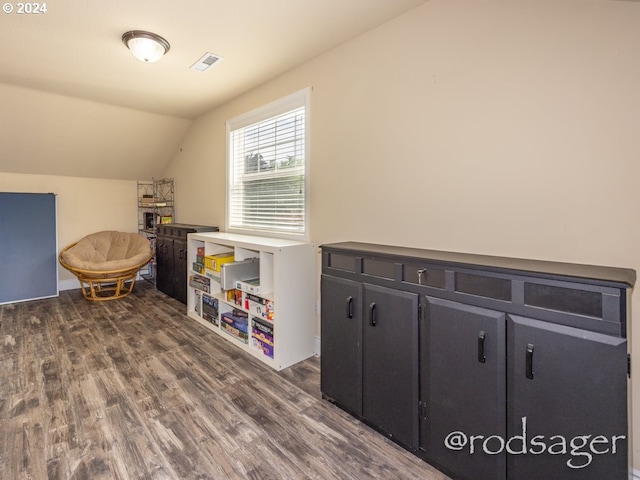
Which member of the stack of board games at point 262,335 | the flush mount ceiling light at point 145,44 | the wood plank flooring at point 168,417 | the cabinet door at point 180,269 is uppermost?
the flush mount ceiling light at point 145,44

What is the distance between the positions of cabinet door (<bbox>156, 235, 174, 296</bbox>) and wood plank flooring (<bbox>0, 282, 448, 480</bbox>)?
1397 mm

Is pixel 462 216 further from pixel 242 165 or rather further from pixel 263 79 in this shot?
pixel 242 165

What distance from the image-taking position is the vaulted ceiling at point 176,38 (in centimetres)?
202

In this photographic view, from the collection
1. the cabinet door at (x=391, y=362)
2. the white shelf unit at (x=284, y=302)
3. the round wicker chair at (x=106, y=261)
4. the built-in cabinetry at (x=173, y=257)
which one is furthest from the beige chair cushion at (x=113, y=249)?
the cabinet door at (x=391, y=362)

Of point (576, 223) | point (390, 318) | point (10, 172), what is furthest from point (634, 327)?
point (10, 172)

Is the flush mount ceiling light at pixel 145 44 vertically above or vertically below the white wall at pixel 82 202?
above

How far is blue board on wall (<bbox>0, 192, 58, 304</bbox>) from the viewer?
4184 mm

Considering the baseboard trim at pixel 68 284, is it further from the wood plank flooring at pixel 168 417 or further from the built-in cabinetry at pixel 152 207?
the wood plank flooring at pixel 168 417

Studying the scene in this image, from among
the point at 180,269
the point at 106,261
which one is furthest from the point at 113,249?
the point at 180,269

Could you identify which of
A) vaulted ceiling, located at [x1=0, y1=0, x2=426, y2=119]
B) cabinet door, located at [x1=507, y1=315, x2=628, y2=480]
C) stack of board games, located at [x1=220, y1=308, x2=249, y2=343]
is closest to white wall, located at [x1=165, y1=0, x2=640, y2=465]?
vaulted ceiling, located at [x1=0, y1=0, x2=426, y2=119]

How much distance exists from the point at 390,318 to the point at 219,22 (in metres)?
2.25

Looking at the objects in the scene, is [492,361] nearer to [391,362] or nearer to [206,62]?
[391,362]

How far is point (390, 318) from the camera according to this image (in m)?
1.70

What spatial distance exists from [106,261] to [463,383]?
5.22 m
